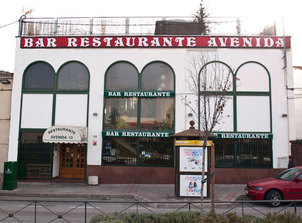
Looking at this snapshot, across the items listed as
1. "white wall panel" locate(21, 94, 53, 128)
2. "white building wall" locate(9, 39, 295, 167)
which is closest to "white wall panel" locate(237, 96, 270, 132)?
"white building wall" locate(9, 39, 295, 167)

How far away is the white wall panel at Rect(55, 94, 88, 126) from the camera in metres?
16.2

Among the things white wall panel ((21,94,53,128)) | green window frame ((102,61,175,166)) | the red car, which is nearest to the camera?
the red car

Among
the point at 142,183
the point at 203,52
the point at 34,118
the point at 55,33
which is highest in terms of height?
the point at 55,33

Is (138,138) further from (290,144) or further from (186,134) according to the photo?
(290,144)

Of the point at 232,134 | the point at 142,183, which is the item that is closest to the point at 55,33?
the point at 142,183

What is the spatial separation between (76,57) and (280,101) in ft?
40.8

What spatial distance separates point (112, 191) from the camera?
45.2ft

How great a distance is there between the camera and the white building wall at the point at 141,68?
15875 millimetres

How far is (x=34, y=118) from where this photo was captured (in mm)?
16422

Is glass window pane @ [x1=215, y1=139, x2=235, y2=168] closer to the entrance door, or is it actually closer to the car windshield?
the car windshield

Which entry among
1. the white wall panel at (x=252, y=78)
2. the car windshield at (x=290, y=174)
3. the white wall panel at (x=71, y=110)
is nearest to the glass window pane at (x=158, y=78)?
the white wall panel at (x=71, y=110)

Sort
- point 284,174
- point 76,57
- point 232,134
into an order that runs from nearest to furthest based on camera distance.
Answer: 1. point 284,174
2. point 232,134
3. point 76,57

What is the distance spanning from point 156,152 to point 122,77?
4.95 m

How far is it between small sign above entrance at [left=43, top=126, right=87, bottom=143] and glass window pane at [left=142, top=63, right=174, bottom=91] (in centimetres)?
465
